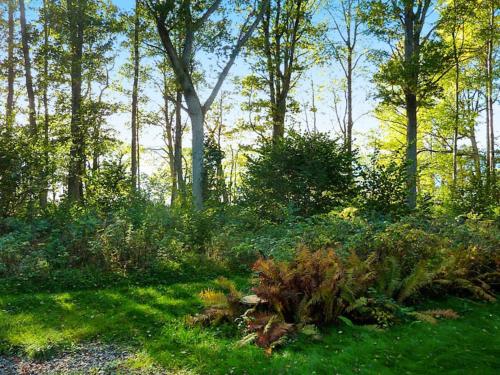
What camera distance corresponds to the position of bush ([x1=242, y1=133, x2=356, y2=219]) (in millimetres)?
12461

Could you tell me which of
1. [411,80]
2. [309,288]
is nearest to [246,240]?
[309,288]

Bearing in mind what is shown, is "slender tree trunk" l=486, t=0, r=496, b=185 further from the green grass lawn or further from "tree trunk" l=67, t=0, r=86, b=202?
"tree trunk" l=67, t=0, r=86, b=202

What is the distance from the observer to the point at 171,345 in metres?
4.55

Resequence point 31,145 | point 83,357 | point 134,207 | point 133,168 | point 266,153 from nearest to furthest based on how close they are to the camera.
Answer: point 83,357, point 134,207, point 31,145, point 266,153, point 133,168

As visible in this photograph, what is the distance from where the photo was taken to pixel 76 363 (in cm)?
421

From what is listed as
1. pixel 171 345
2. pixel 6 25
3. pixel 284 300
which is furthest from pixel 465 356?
pixel 6 25

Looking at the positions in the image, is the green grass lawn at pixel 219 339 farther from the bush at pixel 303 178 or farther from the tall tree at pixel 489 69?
the tall tree at pixel 489 69

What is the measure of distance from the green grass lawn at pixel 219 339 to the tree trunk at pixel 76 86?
10.3m

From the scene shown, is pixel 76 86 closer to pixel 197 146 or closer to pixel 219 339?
pixel 197 146

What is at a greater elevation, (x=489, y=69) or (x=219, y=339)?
(x=489, y=69)

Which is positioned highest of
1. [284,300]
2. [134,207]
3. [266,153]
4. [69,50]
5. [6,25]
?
[6,25]

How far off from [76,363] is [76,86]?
14.6 metres

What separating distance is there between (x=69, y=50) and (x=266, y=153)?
33.5ft

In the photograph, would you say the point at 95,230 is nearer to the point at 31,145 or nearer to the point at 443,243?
the point at 31,145
